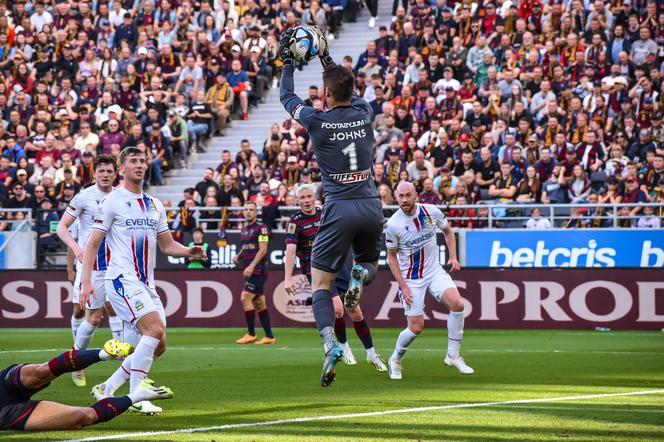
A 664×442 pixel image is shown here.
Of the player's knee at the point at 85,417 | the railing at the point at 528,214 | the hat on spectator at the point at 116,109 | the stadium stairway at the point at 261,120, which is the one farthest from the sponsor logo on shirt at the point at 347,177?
the hat on spectator at the point at 116,109

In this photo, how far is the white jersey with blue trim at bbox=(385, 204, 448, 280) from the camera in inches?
554

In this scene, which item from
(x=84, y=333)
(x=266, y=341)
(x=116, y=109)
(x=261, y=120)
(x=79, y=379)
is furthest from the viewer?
(x=261, y=120)

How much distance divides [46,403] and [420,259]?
256 inches

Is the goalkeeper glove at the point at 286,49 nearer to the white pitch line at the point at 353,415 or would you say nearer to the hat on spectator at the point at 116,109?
the white pitch line at the point at 353,415

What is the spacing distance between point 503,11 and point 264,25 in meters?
7.73

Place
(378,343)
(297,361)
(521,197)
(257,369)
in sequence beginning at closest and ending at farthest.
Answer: (257,369) → (297,361) → (378,343) → (521,197)

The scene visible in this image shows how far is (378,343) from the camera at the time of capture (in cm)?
1986

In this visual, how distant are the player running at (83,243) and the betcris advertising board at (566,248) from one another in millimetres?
11847

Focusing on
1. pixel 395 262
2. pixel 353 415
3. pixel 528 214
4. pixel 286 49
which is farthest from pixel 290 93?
pixel 528 214

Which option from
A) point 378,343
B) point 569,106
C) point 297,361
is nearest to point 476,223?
point 569,106

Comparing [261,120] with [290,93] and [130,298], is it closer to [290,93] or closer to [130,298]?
[290,93]

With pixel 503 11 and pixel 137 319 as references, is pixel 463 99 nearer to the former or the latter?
pixel 503 11

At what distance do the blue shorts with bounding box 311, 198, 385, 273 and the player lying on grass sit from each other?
221 cm

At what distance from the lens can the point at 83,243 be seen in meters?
14.0
